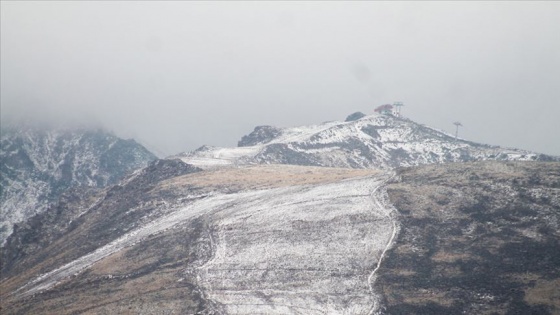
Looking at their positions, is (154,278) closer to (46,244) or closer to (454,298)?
(454,298)

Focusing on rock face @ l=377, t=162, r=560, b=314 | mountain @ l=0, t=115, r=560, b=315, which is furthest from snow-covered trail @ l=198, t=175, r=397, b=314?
rock face @ l=377, t=162, r=560, b=314

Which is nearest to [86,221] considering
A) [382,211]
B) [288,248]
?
[288,248]

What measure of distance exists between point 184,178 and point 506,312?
9758 centimetres

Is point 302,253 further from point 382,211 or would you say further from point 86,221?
point 86,221

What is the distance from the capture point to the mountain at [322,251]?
64.4 m

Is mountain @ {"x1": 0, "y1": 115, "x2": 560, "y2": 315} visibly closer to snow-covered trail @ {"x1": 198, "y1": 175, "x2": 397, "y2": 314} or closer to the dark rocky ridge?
snow-covered trail @ {"x1": 198, "y1": 175, "x2": 397, "y2": 314}

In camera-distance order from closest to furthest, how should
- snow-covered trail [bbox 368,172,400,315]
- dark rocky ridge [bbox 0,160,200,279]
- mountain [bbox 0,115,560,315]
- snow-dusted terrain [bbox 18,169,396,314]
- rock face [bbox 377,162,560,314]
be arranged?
rock face [bbox 377,162,560,314], mountain [bbox 0,115,560,315], snow-covered trail [bbox 368,172,400,315], snow-dusted terrain [bbox 18,169,396,314], dark rocky ridge [bbox 0,160,200,279]

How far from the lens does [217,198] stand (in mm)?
116688

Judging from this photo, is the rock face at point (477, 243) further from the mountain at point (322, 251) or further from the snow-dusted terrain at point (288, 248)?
the snow-dusted terrain at point (288, 248)

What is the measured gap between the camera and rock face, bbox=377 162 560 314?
2367 inches

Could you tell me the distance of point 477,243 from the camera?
241ft

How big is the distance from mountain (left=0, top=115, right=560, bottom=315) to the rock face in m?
0.19

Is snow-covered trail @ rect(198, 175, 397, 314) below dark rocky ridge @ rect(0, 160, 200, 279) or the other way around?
below

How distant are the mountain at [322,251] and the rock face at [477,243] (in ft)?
0.64
